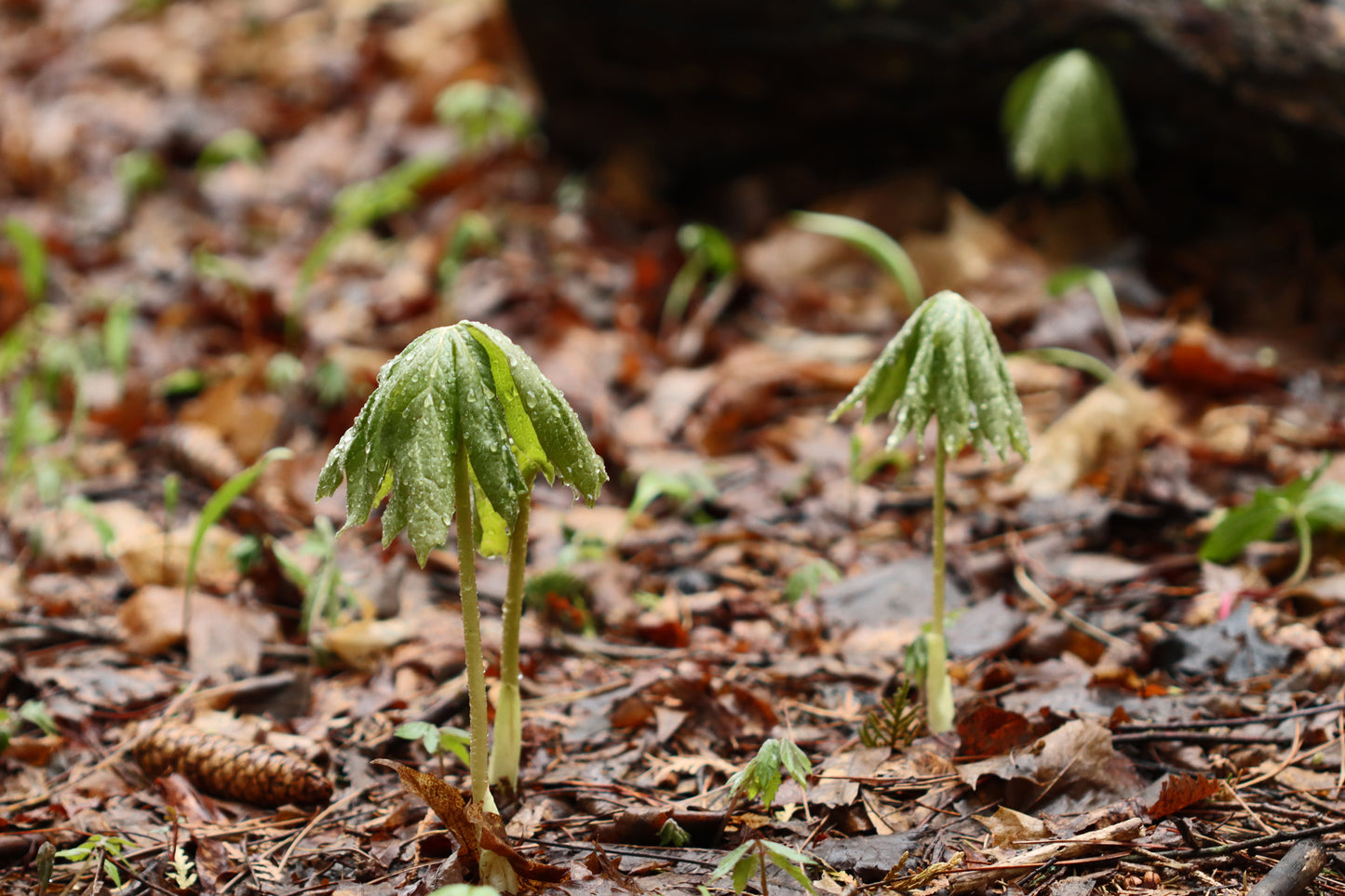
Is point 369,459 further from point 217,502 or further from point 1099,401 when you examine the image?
point 1099,401

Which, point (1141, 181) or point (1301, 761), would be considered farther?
point (1141, 181)

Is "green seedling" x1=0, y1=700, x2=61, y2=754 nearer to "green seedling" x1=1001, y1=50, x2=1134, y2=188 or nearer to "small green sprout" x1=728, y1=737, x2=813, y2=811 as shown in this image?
"small green sprout" x1=728, y1=737, x2=813, y2=811

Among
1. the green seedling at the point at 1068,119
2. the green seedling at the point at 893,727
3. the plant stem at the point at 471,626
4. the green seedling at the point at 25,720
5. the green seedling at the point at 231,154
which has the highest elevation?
the green seedling at the point at 231,154

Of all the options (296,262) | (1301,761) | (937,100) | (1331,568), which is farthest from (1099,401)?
(296,262)

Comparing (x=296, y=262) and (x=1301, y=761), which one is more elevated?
(x=296, y=262)

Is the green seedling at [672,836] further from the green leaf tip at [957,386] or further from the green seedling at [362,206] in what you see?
the green seedling at [362,206]

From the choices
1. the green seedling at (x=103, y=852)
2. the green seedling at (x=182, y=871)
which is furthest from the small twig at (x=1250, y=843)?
the green seedling at (x=103, y=852)

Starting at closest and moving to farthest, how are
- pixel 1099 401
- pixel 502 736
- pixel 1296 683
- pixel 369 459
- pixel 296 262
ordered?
pixel 369 459
pixel 502 736
pixel 1296 683
pixel 1099 401
pixel 296 262
